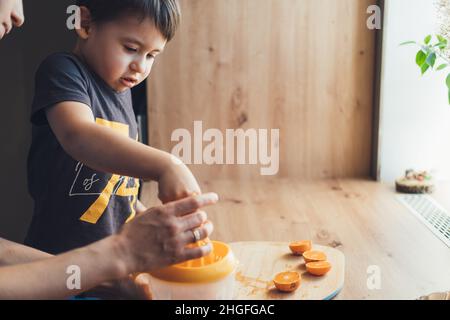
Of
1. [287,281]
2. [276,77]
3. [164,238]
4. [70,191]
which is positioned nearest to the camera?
[164,238]

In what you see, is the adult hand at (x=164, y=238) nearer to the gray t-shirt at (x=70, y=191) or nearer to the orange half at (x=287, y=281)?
the orange half at (x=287, y=281)

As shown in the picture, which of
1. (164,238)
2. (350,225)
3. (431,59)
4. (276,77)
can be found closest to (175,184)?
(164,238)

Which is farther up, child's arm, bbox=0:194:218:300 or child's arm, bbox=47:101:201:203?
child's arm, bbox=47:101:201:203

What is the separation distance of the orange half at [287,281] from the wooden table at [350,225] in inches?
3.1

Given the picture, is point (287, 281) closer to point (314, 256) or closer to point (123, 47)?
point (314, 256)

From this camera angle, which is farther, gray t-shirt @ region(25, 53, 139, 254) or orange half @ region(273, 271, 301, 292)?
gray t-shirt @ region(25, 53, 139, 254)

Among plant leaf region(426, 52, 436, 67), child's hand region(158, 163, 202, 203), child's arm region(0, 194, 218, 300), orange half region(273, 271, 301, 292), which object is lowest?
orange half region(273, 271, 301, 292)

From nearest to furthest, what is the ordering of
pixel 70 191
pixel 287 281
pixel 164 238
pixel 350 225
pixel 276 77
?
1. pixel 164 238
2. pixel 287 281
3. pixel 70 191
4. pixel 350 225
5. pixel 276 77

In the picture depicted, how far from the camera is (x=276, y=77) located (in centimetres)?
158

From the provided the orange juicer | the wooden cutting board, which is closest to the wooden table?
the wooden cutting board

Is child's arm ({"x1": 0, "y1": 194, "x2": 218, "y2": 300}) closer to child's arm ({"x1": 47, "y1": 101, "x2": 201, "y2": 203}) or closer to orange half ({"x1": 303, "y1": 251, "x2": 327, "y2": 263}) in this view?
child's arm ({"x1": 47, "y1": 101, "x2": 201, "y2": 203})

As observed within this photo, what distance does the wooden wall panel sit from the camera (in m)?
1.54

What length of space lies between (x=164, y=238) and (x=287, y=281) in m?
0.24

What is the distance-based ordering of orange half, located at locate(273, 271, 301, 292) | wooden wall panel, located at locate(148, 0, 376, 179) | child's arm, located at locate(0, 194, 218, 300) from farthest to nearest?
wooden wall panel, located at locate(148, 0, 376, 179) → orange half, located at locate(273, 271, 301, 292) → child's arm, located at locate(0, 194, 218, 300)
